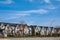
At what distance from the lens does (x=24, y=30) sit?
4.48 metres

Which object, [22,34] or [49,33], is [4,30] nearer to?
[22,34]

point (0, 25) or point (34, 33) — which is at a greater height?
point (0, 25)

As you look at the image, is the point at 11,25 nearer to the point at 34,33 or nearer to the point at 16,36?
the point at 16,36

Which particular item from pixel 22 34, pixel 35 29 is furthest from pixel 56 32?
pixel 22 34

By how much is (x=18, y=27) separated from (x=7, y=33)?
40 centimetres

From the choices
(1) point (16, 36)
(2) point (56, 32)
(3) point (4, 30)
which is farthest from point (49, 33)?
(3) point (4, 30)

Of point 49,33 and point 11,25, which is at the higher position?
point 11,25

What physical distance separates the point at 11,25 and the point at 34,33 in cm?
74

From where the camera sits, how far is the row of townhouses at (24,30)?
4.27 meters

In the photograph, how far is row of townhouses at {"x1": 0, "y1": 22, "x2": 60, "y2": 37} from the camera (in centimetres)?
427

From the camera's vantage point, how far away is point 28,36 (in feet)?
14.1

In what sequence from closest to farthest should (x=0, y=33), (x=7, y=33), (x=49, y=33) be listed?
(x=0, y=33) → (x=7, y=33) → (x=49, y=33)

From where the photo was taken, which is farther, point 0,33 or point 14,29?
point 14,29

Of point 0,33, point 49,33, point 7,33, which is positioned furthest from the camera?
point 49,33
